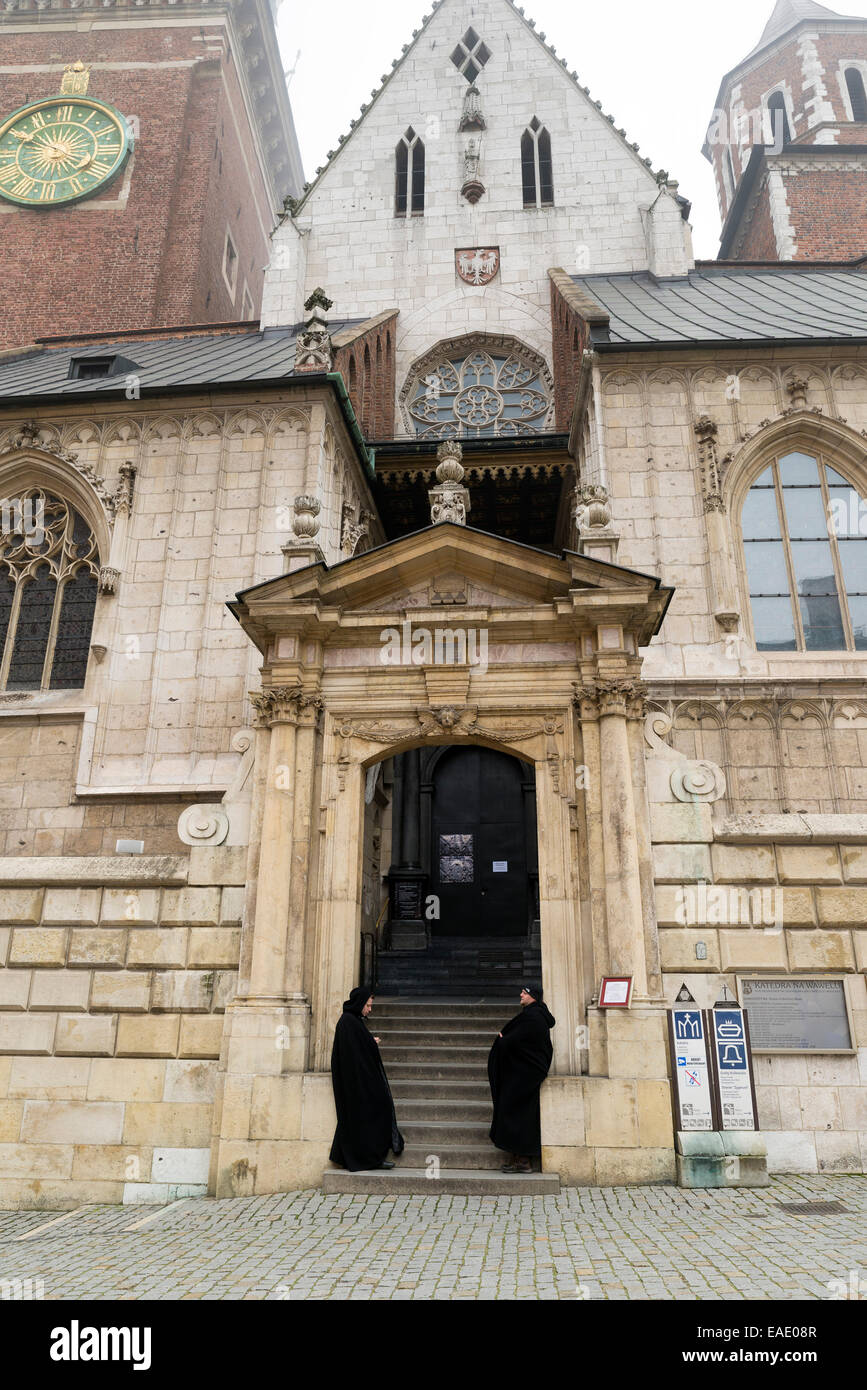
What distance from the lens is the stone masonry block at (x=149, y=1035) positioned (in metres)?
9.30

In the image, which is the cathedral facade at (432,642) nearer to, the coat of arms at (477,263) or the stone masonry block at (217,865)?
the stone masonry block at (217,865)

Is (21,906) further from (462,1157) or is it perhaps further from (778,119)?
(778,119)

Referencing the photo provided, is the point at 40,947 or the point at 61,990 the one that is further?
the point at 40,947

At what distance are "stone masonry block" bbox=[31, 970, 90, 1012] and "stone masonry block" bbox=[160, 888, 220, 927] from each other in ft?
3.48

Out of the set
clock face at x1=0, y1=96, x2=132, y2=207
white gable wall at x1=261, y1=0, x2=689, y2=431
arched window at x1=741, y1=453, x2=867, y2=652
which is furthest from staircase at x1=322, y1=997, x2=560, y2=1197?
clock face at x1=0, y1=96, x2=132, y2=207

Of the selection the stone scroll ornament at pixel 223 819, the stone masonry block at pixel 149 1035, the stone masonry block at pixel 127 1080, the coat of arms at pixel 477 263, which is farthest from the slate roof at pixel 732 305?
the stone masonry block at pixel 127 1080

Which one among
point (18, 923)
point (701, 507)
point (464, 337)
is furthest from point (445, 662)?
point (464, 337)

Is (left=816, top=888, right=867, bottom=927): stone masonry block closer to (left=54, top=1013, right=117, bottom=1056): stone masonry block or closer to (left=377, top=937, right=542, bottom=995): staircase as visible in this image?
(left=377, top=937, right=542, bottom=995): staircase

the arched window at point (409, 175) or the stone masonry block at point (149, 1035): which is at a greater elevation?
the arched window at point (409, 175)

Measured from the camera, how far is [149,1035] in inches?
368

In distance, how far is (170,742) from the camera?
13891 millimetres

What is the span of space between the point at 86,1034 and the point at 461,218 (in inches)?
856

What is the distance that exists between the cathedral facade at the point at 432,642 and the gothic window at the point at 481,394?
0.45 ft

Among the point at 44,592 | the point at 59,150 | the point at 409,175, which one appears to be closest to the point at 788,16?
the point at 409,175
